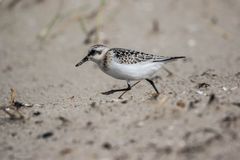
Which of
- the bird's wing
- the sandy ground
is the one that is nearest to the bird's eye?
the bird's wing

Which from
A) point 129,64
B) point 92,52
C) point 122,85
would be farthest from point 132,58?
point 122,85

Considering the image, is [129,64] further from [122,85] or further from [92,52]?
[122,85]

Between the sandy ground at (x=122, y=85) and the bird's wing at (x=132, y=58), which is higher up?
the bird's wing at (x=132, y=58)

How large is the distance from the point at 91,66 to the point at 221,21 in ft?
11.2

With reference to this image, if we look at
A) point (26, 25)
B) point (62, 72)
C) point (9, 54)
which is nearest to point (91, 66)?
point (62, 72)

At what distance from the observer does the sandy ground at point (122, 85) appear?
536 centimetres

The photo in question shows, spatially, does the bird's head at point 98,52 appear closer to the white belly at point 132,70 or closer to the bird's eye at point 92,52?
the bird's eye at point 92,52

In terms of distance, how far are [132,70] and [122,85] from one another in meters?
1.73

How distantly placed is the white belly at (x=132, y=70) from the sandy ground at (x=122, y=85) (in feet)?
1.02

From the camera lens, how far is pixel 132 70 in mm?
6980

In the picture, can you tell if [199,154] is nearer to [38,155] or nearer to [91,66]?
[38,155]

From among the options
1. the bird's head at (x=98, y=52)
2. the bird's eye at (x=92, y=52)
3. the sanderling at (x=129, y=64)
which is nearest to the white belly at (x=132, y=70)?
the sanderling at (x=129, y=64)

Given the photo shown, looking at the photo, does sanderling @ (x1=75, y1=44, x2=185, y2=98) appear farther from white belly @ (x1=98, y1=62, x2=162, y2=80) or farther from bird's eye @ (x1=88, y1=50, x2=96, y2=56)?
bird's eye @ (x1=88, y1=50, x2=96, y2=56)

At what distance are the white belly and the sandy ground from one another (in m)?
0.31
